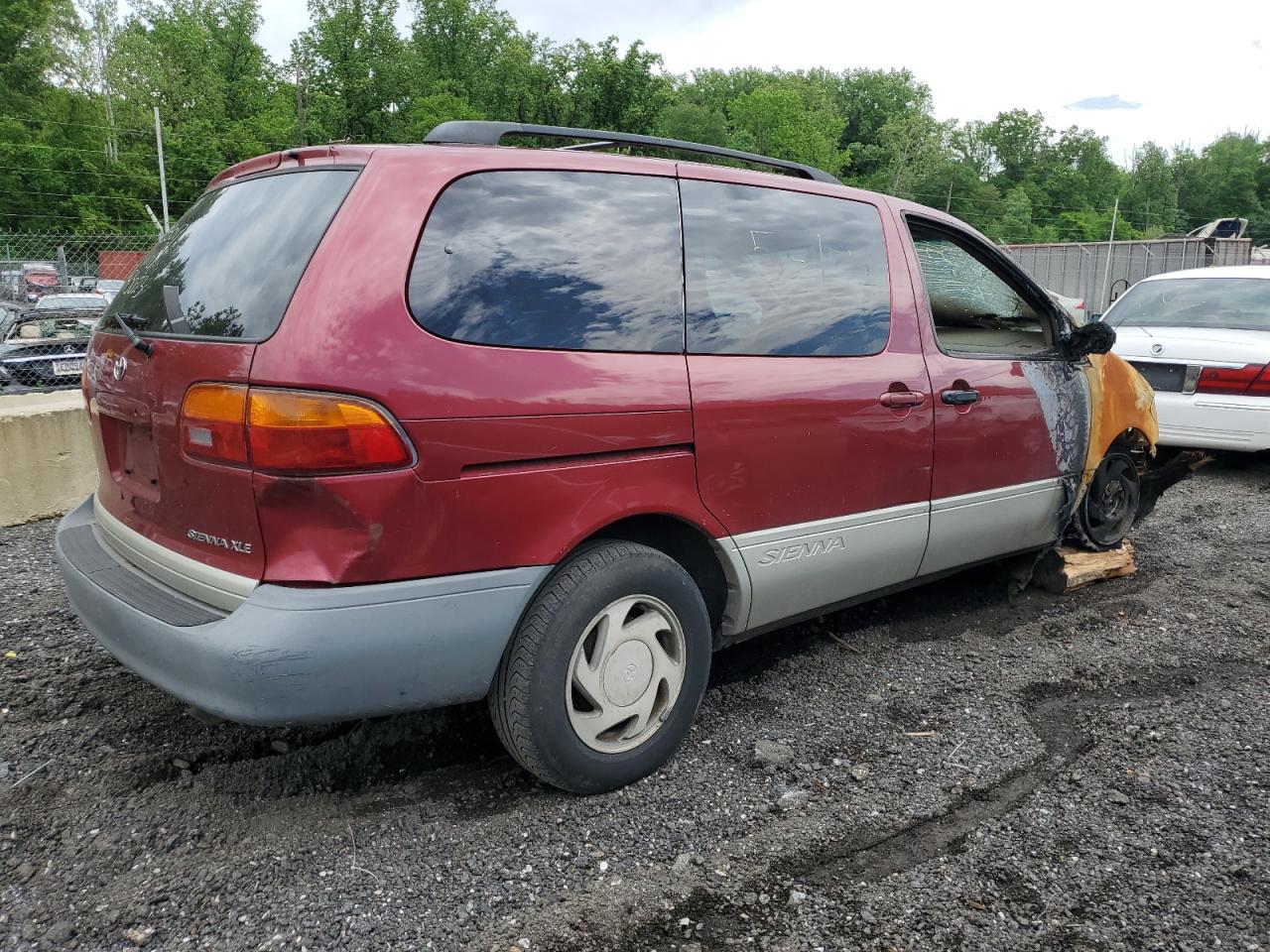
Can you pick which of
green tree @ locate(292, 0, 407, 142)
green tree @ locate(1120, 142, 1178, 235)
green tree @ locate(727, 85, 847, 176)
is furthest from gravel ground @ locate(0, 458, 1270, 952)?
green tree @ locate(1120, 142, 1178, 235)

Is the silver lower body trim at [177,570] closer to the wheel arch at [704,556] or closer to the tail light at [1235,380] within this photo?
the wheel arch at [704,556]

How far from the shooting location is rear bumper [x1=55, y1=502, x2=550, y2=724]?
7.26 feet

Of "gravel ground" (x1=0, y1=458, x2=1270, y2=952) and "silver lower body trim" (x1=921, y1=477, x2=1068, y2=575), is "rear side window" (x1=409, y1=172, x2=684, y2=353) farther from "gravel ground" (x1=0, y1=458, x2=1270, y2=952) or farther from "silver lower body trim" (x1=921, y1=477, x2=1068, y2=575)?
"silver lower body trim" (x1=921, y1=477, x2=1068, y2=575)

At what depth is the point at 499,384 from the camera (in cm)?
238

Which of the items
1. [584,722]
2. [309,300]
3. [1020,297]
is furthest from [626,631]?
[1020,297]

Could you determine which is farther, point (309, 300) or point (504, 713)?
point (504, 713)

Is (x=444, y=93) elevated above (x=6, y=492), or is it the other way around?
(x=444, y=93)

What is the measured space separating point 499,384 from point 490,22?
7216 centimetres

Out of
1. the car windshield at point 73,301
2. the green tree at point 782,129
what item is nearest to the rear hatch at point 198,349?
the car windshield at point 73,301

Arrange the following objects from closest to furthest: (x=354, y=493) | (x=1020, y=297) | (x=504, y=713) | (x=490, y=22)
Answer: (x=354, y=493), (x=504, y=713), (x=1020, y=297), (x=490, y=22)

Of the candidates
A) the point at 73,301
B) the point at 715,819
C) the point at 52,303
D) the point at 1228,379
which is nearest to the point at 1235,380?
the point at 1228,379

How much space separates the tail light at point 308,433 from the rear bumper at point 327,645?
0.98 feet

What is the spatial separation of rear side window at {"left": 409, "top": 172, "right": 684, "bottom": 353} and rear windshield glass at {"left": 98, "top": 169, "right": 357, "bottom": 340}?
306 mm

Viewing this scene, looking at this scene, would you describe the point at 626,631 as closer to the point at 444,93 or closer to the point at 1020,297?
the point at 1020,297
